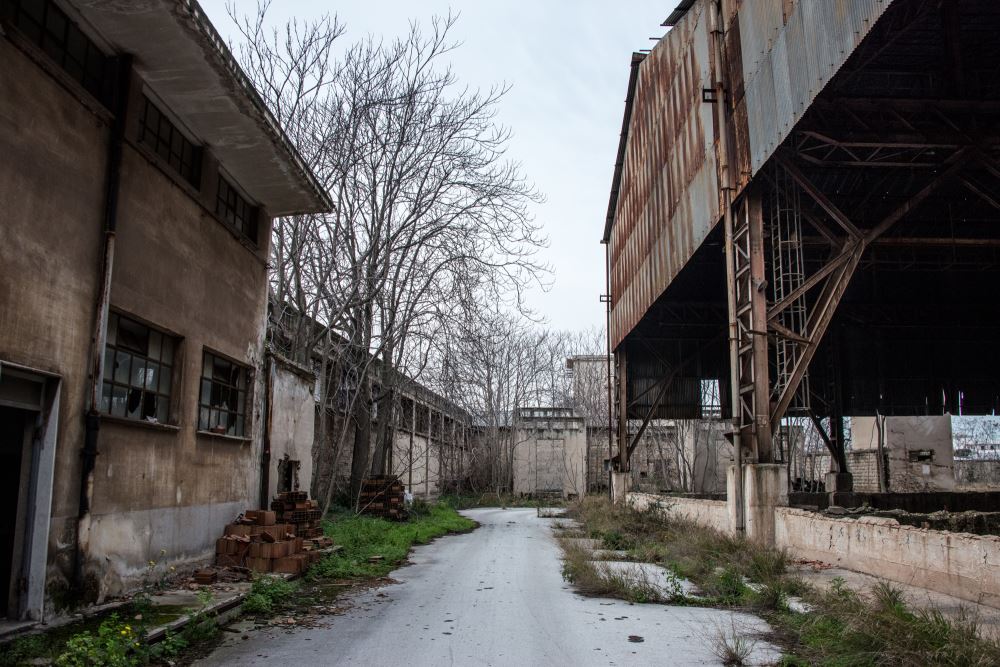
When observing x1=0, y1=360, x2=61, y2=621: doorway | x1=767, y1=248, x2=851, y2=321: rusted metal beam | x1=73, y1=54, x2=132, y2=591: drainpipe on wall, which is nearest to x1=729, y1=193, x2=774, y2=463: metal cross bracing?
x1=767, y1=248, x2=851, y2=321: rusted metal beam

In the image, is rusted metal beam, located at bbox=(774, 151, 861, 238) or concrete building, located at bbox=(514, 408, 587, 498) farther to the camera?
concrete building, located at bbox=(514, 408, 587, 498)

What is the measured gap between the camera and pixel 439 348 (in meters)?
19.0

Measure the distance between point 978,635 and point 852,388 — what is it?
2356cm

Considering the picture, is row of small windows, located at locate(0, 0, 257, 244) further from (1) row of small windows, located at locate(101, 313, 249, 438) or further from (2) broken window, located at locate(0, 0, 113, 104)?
(1) row of small windows, located at locate(101, 313, 249, 438)

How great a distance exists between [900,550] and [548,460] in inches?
1391

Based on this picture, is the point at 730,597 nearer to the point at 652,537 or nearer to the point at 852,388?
the point at 652,537

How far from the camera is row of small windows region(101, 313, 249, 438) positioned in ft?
26.8

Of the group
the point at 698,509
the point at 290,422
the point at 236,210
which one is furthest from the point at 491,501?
the point at 236,210

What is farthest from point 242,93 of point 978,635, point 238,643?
point 978,635

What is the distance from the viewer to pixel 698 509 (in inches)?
657

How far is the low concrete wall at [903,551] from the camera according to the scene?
754 centimetres

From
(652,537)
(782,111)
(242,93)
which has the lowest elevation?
(652,537)

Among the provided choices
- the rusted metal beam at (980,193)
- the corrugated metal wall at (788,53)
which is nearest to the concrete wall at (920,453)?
the rusted metal beam at (980,193)

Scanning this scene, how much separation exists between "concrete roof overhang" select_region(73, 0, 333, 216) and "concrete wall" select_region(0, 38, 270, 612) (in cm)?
46
